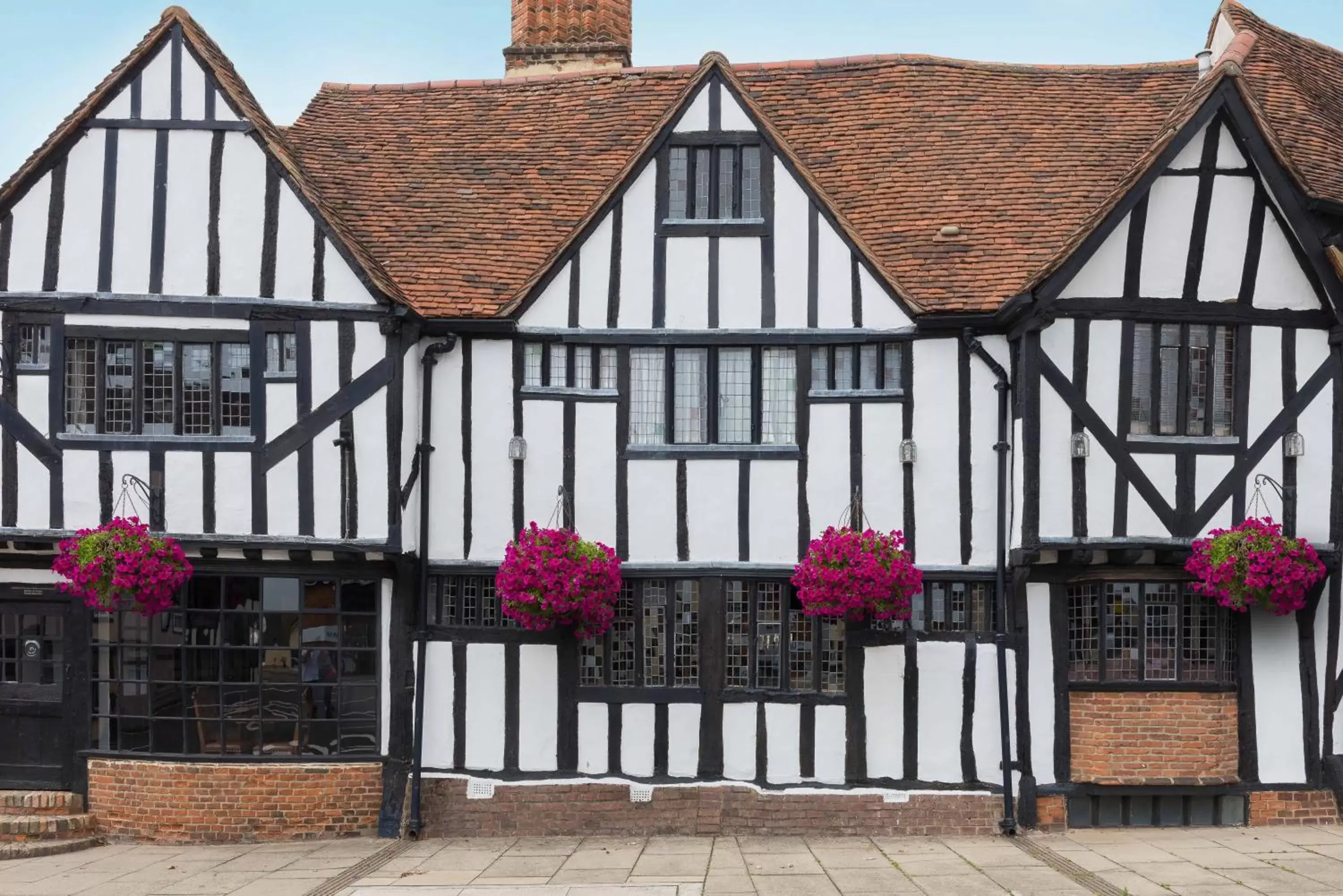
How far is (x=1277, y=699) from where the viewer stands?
1339cm

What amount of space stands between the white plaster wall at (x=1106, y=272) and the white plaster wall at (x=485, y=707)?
716cm

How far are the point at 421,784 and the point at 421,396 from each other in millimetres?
4183

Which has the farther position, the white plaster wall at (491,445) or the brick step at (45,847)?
the white plaster wall at (491,445)

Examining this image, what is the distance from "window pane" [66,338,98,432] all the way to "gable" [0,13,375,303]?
1.96 ft

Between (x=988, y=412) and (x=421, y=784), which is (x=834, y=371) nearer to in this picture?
(x=988, y=412)

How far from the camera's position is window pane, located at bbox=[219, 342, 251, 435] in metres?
13.6

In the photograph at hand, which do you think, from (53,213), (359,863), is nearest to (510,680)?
(359,863)

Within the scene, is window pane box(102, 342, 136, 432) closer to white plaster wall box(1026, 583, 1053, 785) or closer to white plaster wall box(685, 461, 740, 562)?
white plaster wall box(685, 461, 740, 562)

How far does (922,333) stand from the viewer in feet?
45.3

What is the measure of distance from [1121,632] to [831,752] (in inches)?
130

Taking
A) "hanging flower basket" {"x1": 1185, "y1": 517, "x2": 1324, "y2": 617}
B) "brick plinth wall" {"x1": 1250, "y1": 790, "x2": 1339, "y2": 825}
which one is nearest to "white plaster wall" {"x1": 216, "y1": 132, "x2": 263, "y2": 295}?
"hanging flower basket" {"x1": 1185, "y1": 517, "x2": 1324, "y2": 617}

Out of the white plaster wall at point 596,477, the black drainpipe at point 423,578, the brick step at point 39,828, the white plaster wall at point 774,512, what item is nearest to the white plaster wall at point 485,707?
the black drainpipe at point 423,578

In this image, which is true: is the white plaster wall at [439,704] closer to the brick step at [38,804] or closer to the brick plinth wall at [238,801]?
the brick plinth wall at [238,801]

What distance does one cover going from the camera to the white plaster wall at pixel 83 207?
1363cm
